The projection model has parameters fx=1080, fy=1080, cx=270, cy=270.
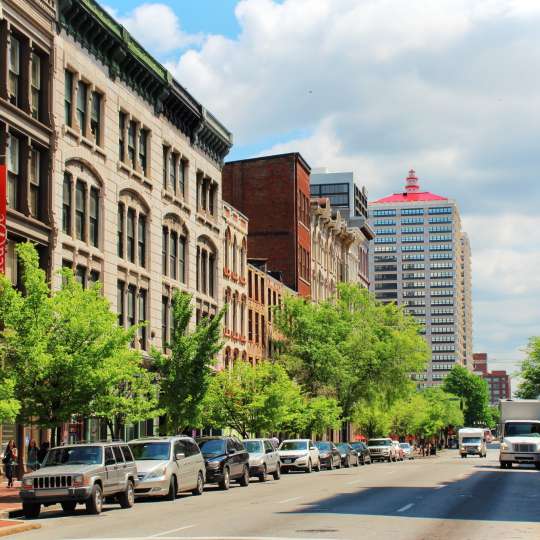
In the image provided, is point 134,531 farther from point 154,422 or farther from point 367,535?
point 154,422

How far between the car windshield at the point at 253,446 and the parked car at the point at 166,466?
30.2 ft

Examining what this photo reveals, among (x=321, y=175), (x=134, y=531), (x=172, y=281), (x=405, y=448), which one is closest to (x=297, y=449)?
(x=172, y=281)

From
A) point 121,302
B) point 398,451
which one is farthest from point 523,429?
point 398,451

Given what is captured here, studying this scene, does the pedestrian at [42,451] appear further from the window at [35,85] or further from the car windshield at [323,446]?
the car windshield at [323,446]

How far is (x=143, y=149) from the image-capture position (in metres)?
51.5

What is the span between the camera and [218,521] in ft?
73.0

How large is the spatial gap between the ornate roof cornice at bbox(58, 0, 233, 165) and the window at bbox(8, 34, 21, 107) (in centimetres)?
320

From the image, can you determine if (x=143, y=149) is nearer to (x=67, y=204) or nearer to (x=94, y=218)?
(x=94, y=218)

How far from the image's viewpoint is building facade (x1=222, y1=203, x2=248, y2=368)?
66.2 meters

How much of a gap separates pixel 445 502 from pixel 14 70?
71.9ft

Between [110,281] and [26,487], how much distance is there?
21134mm

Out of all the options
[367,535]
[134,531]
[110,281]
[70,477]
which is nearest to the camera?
[367,535]

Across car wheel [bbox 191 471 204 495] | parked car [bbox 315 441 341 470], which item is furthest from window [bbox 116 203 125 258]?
car wheel [bbox 191 471 204 495]

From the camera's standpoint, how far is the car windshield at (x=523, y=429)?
53.4 m
